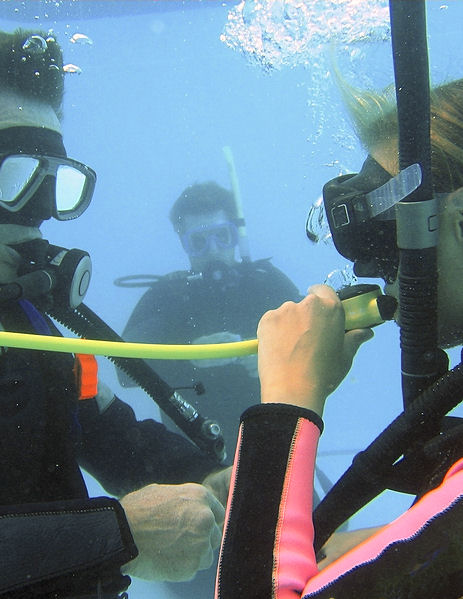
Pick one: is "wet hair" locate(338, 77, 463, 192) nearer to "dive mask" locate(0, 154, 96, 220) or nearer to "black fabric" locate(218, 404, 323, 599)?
"black fabric" locate(218, 404, 323, 599)

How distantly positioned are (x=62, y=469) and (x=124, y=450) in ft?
1.65

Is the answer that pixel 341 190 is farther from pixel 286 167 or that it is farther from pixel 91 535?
pixel 286 167

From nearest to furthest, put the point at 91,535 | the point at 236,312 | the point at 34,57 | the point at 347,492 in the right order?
the point at 91,535
the point at 347,492
the point at 34,57
the point at 236,312

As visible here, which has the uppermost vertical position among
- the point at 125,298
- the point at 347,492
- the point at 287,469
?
the point at 287,469

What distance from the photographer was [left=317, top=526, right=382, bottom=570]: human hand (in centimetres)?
178

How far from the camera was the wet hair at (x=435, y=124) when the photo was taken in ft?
4.64

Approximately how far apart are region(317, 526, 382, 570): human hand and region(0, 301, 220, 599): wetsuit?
2.12ft

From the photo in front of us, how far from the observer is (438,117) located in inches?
58.6

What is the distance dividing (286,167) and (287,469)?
34819mm

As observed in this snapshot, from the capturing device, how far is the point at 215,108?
78.0 feet

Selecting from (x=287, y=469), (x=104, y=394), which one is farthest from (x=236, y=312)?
(x=287, y=469)

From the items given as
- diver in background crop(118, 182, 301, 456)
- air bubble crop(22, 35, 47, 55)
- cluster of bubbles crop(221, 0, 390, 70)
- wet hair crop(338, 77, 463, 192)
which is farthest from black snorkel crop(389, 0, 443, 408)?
cluster of bubbles crop(221, 0, 390, 70)

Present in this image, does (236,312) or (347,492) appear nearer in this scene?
(347,492)

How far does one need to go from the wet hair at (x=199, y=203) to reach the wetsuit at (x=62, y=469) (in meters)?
4.70
